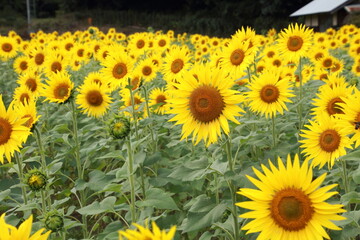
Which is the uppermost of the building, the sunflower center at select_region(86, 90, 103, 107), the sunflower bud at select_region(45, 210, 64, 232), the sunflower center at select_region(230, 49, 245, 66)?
the building

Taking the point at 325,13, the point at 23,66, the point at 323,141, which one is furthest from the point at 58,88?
the point at 325,13

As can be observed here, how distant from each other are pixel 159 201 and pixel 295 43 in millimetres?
3083

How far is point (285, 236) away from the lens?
6.85 feet

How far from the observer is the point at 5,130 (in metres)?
3.02

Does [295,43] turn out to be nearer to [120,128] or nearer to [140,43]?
[120,128]

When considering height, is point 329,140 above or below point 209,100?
below

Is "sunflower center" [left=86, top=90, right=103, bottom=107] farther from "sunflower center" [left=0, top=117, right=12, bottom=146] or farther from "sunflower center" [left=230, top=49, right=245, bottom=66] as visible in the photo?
"sunflower center" [left=0, top=117, right=12, bottom=146]

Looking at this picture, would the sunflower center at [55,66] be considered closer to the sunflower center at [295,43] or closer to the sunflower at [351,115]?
the sunflower center at [295,43]

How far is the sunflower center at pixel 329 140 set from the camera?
3.24 m

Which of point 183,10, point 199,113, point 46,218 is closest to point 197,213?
point 199,113

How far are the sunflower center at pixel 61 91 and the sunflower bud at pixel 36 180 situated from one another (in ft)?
4.11

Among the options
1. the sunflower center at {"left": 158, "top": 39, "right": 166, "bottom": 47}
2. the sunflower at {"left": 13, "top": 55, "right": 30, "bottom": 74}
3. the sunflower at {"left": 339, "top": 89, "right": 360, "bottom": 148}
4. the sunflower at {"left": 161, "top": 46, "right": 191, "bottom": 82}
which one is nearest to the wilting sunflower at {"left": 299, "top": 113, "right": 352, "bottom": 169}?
the sunflower at {"left": 339, "top": 89, "right": 360, "bottom": 148}

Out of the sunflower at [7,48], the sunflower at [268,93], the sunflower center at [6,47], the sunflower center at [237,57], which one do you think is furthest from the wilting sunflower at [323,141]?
the sunflower center at [6,47]

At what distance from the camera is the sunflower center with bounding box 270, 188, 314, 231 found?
2.05m
